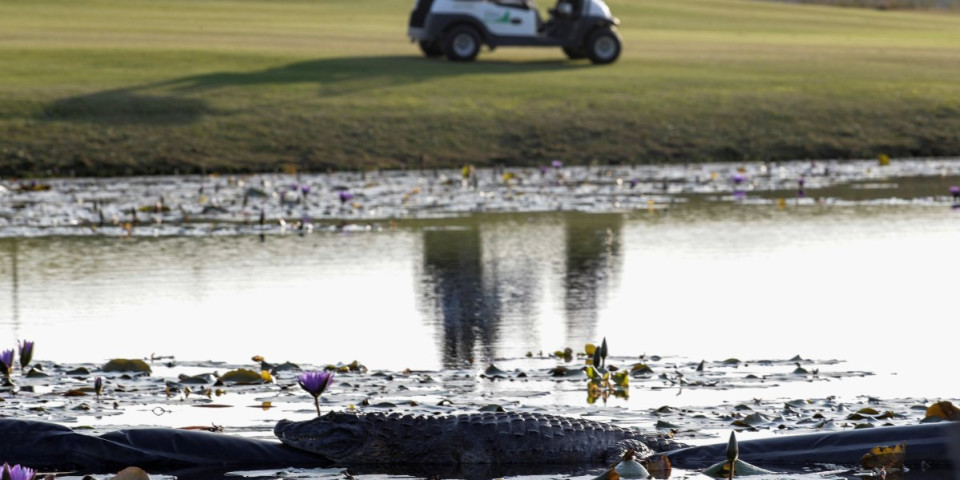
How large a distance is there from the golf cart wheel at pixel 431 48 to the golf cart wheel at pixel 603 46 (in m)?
3.08

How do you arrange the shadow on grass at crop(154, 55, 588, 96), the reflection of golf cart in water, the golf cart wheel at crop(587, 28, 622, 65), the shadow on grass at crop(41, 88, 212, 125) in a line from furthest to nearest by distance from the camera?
the golf cart wheel at crop(587, 28, 622, 65), the reflection of golf cart in water, the shadow on grass at crop(154, 55, 588, 96), the shadow on grass at crop(41, 88, 212, 125)

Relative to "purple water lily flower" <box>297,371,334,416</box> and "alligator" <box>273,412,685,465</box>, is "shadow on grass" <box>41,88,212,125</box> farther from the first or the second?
"purple water lily flower" <box>297,371,334,416</box>

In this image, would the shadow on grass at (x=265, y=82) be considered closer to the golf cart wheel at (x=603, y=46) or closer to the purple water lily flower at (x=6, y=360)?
the golf cart wheel at (x=603, y=46)

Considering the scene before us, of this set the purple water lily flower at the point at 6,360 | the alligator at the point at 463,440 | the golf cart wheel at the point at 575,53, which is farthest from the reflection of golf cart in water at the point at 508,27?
the alligator at the point at 463,440

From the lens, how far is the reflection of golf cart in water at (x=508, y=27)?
33375mm

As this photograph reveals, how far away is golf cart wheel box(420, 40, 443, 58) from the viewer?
34344 mm

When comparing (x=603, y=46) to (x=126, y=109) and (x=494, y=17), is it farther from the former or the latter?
(x=126, y=109)

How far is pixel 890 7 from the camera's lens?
7112 cm

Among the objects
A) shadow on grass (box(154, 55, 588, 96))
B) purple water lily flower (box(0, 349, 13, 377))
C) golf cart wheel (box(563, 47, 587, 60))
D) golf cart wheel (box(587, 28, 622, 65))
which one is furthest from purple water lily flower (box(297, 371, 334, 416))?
golf cart wheel (box(563, 47, 587, 60))

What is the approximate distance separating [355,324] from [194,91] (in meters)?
17.5

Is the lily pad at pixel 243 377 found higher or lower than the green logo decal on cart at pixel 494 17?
lower

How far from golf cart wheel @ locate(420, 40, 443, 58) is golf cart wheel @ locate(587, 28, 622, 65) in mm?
3080

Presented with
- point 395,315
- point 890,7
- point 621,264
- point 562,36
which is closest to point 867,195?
point 621,264

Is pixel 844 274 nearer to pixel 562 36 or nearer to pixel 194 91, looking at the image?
pixel 194 91
